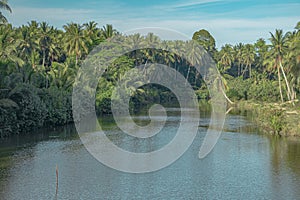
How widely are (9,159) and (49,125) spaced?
43.9 ft

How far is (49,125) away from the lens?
1393 inches

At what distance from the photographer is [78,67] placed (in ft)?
152

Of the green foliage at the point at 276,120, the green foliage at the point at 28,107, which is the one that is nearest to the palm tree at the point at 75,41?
the green foliage at the point at 28,107

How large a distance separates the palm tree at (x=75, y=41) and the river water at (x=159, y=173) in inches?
911

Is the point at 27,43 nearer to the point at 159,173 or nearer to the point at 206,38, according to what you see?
the point at 159,173

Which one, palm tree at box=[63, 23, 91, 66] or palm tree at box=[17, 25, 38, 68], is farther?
palm tree at box=[63, 23, 91, 66]

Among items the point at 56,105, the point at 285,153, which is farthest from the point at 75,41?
the point at 285,153

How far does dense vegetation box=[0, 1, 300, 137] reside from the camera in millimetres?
30438

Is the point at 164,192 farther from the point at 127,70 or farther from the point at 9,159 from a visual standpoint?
the point at 127,70

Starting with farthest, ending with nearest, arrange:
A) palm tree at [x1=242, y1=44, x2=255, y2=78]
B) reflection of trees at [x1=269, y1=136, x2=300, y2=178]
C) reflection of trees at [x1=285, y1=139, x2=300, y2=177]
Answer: palm tree at [x1=242, y1=44, x2=255, y2=78], reflection of trees at [x1=269, y1=136, x2=300, y2=178], reflection of trees at [x1=285, y1=139, x2=300, y2=177]

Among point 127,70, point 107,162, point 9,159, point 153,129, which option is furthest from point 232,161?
point 127,70

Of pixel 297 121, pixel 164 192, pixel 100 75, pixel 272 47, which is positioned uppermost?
pixel 272 47

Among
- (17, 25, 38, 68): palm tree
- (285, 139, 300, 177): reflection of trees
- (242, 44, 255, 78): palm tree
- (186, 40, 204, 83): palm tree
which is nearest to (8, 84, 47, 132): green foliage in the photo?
(17, 25, 38, 68): palm tree

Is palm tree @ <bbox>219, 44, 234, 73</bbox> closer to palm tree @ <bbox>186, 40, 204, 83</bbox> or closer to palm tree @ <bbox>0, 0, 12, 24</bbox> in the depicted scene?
palm tree @ <bbox>186, 40, 204, 83</bbox>
